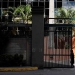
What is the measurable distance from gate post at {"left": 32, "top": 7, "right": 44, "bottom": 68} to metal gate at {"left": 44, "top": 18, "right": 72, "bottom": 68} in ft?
3.01

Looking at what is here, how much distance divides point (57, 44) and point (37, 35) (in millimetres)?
2002

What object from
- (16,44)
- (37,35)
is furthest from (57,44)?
(16,44)

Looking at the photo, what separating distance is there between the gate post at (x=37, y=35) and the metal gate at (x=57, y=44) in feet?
3.01

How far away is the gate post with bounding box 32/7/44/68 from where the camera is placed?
2091 cm

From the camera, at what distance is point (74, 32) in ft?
128

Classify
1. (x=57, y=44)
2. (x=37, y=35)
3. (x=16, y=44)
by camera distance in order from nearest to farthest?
A: (x=37, y=35), (x=16, y=44), (x=57, y=44)

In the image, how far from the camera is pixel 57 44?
72.3ft

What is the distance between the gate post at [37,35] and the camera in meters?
20.9

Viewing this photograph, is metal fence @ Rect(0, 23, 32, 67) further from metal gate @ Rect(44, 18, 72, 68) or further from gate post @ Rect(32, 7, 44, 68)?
metal gate @ Rect(44, 18, 72, 68)

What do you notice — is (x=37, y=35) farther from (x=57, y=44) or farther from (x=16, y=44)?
(x=57, y=44)

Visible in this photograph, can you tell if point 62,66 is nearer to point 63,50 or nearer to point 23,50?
point 63,50

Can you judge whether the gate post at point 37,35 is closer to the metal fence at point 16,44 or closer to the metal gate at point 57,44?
the metal fence at point 16,44

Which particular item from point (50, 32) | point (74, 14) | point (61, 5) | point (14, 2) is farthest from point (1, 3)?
point (50, 32)

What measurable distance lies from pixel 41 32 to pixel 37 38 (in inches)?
21.5
